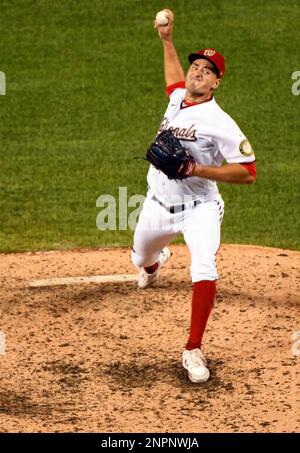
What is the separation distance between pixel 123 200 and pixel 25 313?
281 centimetres

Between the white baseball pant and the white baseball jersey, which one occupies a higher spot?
the white baseball jersey

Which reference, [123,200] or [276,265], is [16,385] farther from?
[123,200]

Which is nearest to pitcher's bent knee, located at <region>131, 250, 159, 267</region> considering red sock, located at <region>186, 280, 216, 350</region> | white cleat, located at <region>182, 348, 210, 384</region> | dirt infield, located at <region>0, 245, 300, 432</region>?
dirt infield, located at <region>0, 245, 300, 432</region>

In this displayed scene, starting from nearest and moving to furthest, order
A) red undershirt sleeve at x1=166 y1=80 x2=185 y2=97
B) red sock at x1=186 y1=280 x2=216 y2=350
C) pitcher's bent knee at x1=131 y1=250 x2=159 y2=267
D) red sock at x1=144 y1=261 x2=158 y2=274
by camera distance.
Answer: red sock at x1=186 y1=280 x2=216 y2=350
red undershirt sleeve at x1=166 y1=80 x2=185 y2=97
pitcher's bent knee at x1=131 y1=250 x2=159 y2=267
red sock at x1=144 y1=261 x2=158 y2=274

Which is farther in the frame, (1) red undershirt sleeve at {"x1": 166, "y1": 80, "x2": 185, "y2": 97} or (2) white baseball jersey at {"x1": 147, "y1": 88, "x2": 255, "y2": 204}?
(1) red undershirt sleeve at {"x1": 166, "y1": 80, "x2": 185, "y2": 97}

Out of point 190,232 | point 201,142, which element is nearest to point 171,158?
point 201,142

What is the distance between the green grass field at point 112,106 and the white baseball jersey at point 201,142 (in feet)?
8.32

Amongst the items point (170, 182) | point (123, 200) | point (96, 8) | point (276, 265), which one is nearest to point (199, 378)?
point (170, 182)

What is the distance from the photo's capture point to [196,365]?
8.12m

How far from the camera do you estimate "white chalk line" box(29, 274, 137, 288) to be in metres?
9.91

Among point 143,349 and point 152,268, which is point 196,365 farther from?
point 152,268

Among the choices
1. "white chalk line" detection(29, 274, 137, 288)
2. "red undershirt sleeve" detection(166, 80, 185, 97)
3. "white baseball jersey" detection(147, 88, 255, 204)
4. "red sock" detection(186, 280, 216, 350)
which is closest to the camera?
"red sock" detection(186, 280, 216, 350)

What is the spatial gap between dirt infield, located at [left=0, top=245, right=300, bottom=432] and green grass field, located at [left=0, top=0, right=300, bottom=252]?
37.6 inches

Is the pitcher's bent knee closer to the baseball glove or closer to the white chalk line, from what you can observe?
the white chalk line
